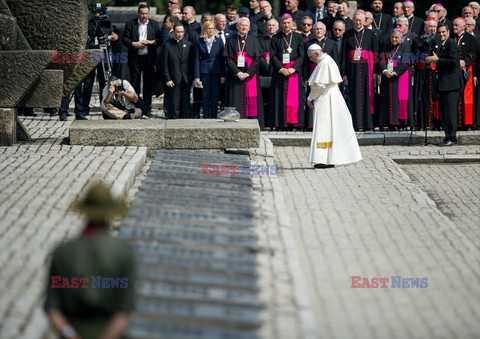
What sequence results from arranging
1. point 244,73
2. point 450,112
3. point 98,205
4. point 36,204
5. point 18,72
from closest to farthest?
point 98,205, point 36,204, point 18,72, point 450,112, point 244,73

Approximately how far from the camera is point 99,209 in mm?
5848

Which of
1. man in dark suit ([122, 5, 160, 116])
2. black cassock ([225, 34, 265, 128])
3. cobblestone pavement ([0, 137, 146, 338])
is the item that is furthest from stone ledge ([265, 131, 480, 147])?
cobblestone pavement ([0, 137, 146, 338])

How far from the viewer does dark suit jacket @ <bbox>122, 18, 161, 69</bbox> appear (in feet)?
66.9

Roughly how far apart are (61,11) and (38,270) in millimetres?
7819

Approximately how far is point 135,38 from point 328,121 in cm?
596

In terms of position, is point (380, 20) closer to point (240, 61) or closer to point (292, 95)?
point (292, 95)

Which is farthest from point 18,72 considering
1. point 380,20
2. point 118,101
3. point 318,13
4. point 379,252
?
point 380,20

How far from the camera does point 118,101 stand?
16.3 metres

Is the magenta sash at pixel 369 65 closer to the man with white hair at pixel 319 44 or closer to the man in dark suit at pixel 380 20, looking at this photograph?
the man with white hair at pixel 319 44

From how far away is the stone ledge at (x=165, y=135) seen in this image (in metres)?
14.9

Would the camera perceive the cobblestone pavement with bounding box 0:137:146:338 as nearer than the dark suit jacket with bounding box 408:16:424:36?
Yes

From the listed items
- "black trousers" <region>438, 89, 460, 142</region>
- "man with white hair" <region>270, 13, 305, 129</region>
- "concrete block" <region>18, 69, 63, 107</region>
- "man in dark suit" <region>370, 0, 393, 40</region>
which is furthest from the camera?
"man in dark suit" <region>370, 0, 393, 40</region>

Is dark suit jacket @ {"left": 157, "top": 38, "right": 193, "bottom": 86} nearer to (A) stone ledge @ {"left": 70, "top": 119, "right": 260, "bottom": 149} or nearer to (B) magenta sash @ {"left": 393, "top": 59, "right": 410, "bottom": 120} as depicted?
(B) magenta sash @ {"left": 393, "top": 59, "right": 410, "bottom": 120}

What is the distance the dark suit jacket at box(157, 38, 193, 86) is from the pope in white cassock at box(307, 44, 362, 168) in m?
4.40
